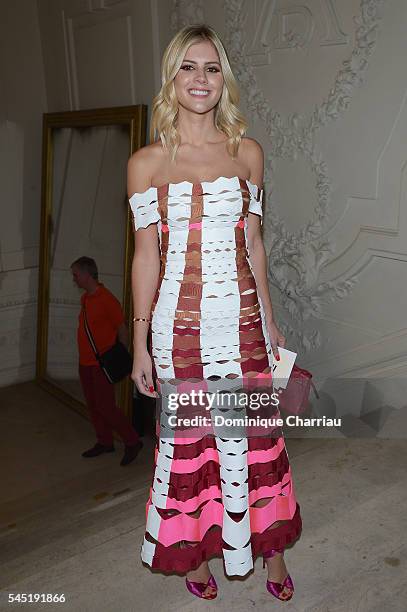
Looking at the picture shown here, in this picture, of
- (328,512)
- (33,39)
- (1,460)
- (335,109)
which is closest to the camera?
(328,512)

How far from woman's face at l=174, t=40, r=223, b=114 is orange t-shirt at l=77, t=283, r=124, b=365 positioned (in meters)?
2.65

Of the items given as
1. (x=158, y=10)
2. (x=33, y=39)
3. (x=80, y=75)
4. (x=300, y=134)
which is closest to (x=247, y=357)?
(x=300, y=134)

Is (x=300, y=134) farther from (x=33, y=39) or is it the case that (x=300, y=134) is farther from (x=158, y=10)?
(x=33, y=39)

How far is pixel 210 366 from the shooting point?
6.45 feet

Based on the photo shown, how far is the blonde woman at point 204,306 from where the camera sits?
1.89 metres

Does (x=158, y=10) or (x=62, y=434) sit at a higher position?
(x=158, y=10)

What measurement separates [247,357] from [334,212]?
1702 mm

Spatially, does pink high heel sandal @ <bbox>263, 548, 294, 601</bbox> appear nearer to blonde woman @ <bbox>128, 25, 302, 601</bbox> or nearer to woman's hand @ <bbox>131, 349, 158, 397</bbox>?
blonde woman @ <bbox>128, 25, 302, 601</bbox>

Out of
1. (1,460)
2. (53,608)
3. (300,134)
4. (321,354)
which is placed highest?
(300,134)

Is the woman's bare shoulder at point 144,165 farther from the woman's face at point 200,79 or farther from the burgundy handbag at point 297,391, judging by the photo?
the burgundy handbag at point 297,391

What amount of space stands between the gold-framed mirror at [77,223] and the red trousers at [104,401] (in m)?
0.35

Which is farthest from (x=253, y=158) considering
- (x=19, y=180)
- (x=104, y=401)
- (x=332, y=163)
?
(x=19, y=180)

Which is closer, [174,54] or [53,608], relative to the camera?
[174,54]

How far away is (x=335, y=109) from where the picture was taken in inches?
130
